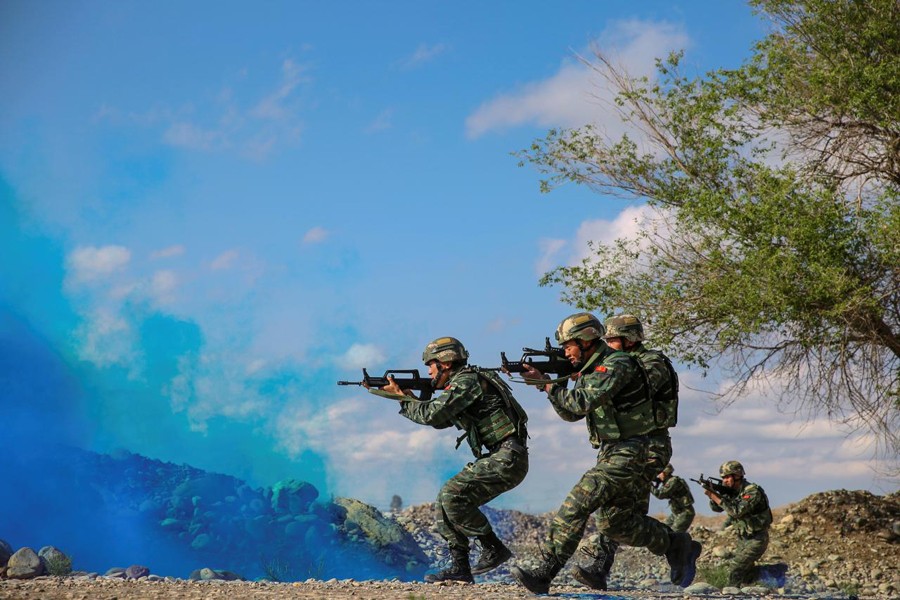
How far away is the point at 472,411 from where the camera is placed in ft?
30.7

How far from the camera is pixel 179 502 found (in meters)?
18.3

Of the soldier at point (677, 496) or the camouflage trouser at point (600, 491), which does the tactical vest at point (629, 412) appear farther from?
the soldier at point (677, 496)

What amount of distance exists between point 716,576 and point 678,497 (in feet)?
4.64

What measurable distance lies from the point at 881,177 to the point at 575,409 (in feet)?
39.2

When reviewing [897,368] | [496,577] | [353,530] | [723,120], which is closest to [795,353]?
[897,368]

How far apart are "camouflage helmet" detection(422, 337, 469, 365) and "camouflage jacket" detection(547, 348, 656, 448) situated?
1056 millimetres

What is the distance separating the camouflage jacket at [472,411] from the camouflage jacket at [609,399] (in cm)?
59

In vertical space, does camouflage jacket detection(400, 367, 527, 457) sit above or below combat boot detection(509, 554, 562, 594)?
above

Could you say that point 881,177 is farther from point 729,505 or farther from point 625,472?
point 625,472

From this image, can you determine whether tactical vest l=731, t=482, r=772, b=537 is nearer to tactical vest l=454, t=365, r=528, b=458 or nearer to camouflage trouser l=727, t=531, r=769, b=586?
camouflage trouser l=727, t=531, r=769, b=586

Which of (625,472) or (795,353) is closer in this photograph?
(625,472)

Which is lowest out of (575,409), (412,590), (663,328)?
(412,590)

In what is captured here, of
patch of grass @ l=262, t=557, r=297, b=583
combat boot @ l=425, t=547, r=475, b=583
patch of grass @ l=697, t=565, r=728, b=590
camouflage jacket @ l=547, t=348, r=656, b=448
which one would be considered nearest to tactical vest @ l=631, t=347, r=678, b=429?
camouflage jacket @ l=547, t=348, r=656, b=448

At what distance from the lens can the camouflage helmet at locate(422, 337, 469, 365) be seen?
9609 millimetres
